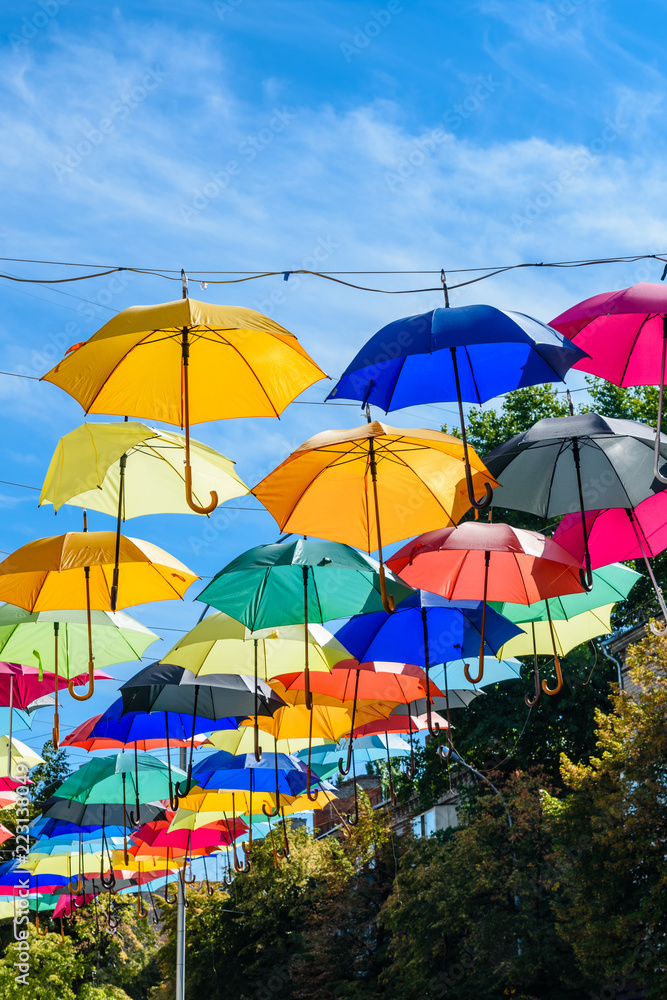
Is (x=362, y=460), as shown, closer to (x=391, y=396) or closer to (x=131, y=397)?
(x=391, y=396)

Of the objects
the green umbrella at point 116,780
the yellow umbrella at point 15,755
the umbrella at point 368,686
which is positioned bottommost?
the umbrella at point 368,686

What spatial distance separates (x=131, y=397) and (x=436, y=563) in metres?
2.81

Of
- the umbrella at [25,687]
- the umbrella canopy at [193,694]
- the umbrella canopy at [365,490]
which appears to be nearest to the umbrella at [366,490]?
the umbrella canopy at [365,490]

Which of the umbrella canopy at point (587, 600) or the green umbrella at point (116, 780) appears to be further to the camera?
the green umbrella at point (116, 780)

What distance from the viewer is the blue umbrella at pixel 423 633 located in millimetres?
8445

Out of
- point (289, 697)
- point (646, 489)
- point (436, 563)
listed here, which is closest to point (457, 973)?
point (289, 697)

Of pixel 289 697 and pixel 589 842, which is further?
pixel 589 842

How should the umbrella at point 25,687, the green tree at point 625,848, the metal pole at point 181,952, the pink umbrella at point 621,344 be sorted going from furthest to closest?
the metal pole at point 181,952 → the green tree at point 625,848 → the umbrella at point 25,687 → the pink umbrella at point 621,344

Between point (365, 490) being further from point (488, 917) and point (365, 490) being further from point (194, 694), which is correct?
point (488, 917)

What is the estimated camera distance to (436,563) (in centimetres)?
764

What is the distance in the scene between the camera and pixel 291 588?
8406 millimetres

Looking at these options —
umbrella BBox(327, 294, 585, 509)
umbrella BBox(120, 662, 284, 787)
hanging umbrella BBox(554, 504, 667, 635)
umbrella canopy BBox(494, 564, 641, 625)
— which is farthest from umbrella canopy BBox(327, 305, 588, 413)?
umbrella BBox(120, 662, 284, 787)

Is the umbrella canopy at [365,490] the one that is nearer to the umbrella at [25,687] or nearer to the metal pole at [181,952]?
the umbrella at [25,687]

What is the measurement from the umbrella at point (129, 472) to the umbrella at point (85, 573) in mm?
286
